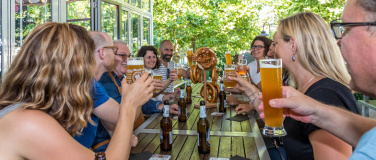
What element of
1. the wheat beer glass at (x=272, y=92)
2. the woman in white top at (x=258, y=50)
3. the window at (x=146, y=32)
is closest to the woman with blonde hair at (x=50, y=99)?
the wheat beer glass at (x=272, y=92)

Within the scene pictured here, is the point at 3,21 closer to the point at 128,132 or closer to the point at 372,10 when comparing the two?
the point at 128,132

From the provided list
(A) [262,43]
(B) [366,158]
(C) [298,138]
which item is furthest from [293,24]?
(A) [262,43]

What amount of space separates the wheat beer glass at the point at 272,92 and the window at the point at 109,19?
5.10 meters

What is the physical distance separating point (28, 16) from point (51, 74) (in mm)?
3329

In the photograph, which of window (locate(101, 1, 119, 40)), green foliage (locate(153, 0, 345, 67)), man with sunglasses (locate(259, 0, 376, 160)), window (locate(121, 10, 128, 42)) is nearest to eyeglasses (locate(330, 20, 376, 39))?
man with sunglasses (locate(259, 0, 376, 160))

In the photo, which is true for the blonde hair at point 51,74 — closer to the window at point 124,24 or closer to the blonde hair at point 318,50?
the blonde hair at point 318,50

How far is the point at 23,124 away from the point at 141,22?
8.49 metres

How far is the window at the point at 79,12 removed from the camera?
5146mm

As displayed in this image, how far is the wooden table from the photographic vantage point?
6.07ft

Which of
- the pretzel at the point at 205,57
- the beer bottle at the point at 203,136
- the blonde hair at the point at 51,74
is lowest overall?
the beer bottle at the point at 203,136

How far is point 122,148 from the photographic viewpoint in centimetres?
139

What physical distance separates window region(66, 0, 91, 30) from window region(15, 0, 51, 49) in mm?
667

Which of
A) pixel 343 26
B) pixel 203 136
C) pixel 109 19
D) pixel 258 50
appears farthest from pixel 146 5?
pixel 343 26

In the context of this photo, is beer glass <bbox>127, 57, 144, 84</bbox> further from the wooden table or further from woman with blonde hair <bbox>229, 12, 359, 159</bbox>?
woman with blonde hair <bbox>229, 12, 359, 159</bbox>
